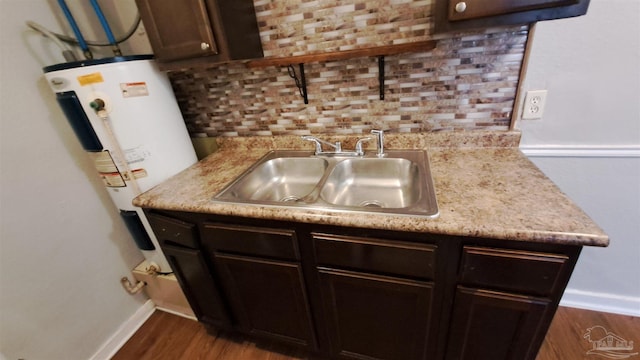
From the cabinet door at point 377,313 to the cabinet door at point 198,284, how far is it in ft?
1.84

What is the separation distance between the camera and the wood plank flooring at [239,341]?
128cm

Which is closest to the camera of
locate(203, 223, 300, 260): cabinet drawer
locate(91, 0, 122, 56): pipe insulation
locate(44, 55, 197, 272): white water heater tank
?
locate(203, 223, 300, 260): cabinet drawer

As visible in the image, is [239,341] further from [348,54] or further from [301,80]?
[348,54]

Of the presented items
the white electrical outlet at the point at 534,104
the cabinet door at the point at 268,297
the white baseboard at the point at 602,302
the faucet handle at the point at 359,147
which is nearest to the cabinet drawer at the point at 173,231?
the cabinet door at the point at 268,297

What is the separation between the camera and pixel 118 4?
1409mm

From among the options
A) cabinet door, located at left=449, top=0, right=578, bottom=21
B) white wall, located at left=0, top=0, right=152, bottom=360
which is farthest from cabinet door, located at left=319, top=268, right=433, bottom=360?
Result: white wall, located at left=0, top=0, right=152, bottom=360

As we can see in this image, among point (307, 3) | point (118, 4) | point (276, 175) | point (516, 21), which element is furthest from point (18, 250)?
point (516, 21)

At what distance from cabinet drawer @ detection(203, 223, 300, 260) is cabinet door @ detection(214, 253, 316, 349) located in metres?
0.04

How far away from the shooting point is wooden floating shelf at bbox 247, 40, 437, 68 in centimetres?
104

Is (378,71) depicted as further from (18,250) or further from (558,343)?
(18,250)

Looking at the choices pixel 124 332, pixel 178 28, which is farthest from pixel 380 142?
pixel 124 332

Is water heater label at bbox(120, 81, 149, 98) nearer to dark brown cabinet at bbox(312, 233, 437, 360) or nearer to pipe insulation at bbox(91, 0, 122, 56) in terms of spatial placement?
pipe insulation at bbox(91, 0, 122, 56)

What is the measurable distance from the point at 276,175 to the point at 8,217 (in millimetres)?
1147

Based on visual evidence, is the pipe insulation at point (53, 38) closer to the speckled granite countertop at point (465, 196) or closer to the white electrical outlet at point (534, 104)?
the speckled granite countertop at point (465, 196)
